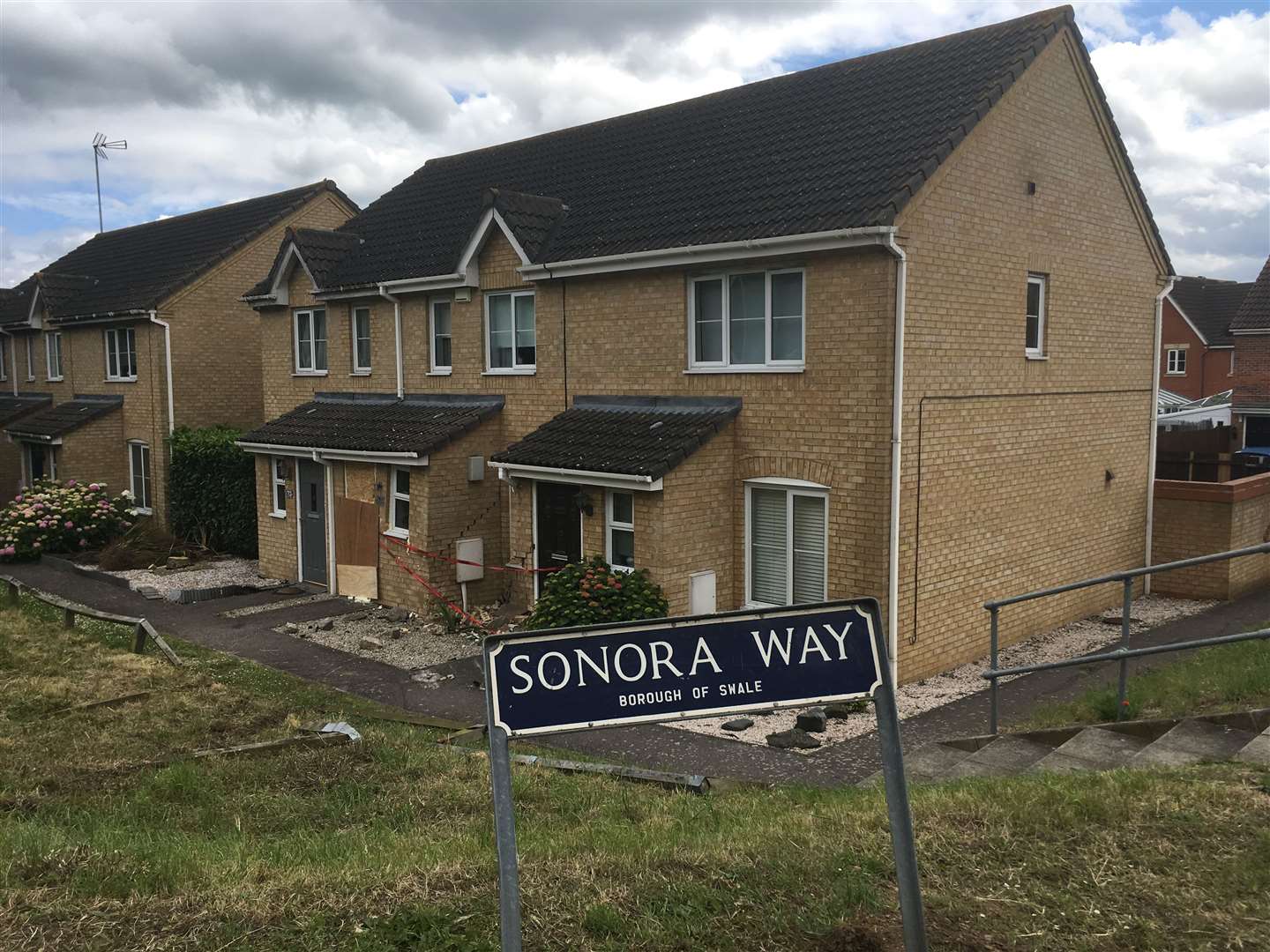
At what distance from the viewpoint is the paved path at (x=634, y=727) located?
10.3 meters

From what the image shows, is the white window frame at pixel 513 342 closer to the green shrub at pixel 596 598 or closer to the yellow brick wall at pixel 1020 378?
the green shrub at pixel 596 598

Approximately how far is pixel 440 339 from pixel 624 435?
19.7 feet

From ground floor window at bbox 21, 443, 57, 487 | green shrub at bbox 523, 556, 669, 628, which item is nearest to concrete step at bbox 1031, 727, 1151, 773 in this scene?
green shrub at bbox 523, 556, 669, 628

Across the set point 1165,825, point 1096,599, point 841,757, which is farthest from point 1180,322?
point 1165,825

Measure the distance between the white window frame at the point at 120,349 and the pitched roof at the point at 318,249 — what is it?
6154 millimetres

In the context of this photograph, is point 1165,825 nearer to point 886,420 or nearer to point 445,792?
point 445,792

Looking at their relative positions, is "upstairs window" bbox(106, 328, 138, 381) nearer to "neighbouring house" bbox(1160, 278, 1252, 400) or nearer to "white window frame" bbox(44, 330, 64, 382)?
"white window frame" bbox(44, 330, 64, 382)

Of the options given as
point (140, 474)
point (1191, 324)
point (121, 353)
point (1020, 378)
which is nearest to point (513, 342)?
point (1020, 378)

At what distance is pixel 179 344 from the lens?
84.2 ft

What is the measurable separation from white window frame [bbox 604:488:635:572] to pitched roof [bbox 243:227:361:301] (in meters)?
9.82

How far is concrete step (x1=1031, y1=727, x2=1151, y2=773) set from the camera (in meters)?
7.52

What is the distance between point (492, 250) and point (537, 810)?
12105 millimetres

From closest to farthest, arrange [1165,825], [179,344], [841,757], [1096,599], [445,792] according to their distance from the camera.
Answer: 1. [1165,825]
2. [445,792]
3. [841,757]
4. [1096,599]
5. [179,344]

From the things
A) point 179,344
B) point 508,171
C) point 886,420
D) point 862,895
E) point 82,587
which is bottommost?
point 82,587
